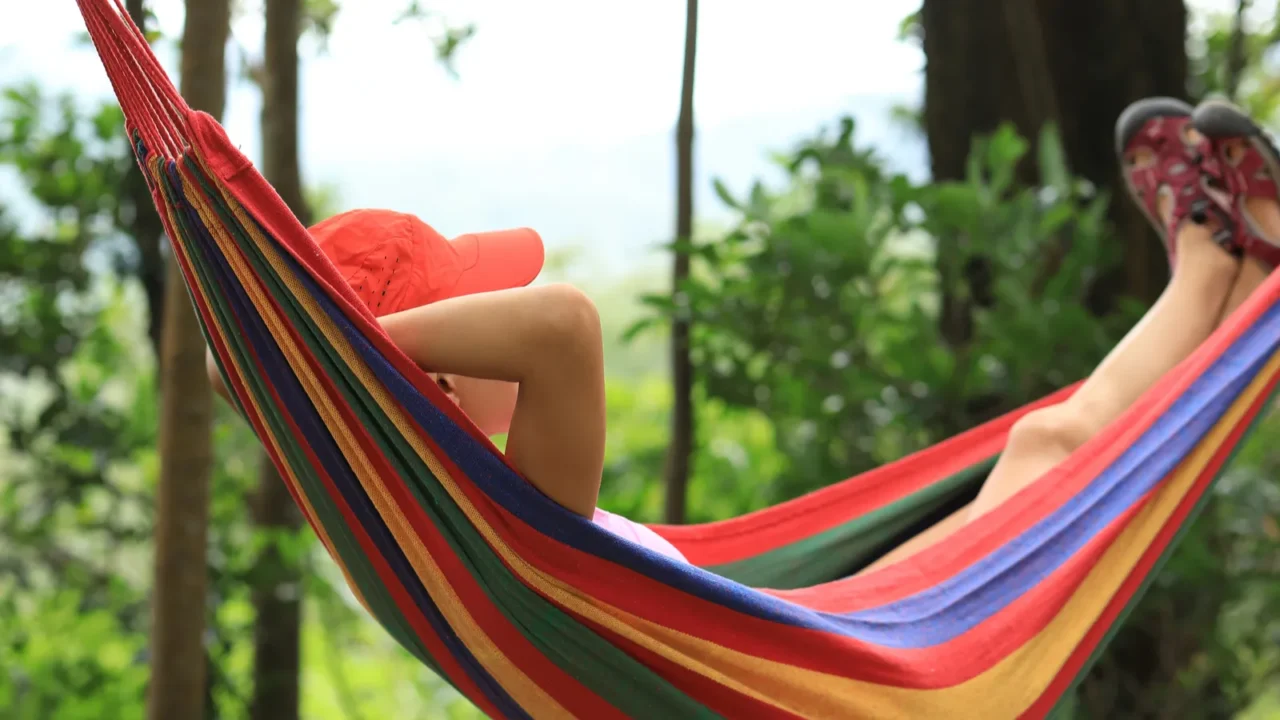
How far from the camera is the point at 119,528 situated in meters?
2.28

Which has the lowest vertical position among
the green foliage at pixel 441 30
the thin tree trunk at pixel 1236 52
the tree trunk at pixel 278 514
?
the tree trunk at pixel 278 514

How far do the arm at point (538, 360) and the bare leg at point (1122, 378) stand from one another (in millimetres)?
589

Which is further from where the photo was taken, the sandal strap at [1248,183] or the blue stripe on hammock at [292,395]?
the sandal strap at [1248,183]

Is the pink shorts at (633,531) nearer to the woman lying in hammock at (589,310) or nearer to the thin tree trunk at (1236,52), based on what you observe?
the woman lying in hammock at (589,310)

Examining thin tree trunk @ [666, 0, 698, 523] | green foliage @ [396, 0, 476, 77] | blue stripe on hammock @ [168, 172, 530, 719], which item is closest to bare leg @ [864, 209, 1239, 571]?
thin tree trunk @ [666, 0, 698, 523]

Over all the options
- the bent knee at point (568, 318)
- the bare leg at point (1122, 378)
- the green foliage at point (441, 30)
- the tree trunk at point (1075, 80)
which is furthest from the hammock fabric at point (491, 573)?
the tree trunk at point (1075, 80)

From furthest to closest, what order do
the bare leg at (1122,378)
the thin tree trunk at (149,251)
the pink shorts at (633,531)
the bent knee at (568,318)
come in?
the thin tree trunk at (149,251), the bare leg at (1122,378), the pink shorts at (633,531), the bent knee at (568,318)

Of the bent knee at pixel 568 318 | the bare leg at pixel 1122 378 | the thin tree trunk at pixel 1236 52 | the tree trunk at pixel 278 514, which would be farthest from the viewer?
the thin tree trunk at pixel 1236 52

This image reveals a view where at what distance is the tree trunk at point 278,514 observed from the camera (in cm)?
184

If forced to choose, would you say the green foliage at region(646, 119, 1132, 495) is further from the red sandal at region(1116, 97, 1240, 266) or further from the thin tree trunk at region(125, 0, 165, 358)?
the thin tree trunk at region(125, 0, 165, 358)

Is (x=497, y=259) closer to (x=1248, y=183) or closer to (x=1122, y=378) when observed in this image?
(x=1122, y=378)

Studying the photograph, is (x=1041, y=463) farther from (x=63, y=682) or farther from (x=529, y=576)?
(x=63, y=682)

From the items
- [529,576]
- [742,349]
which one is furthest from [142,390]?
[529,576]

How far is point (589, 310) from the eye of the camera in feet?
2.63
